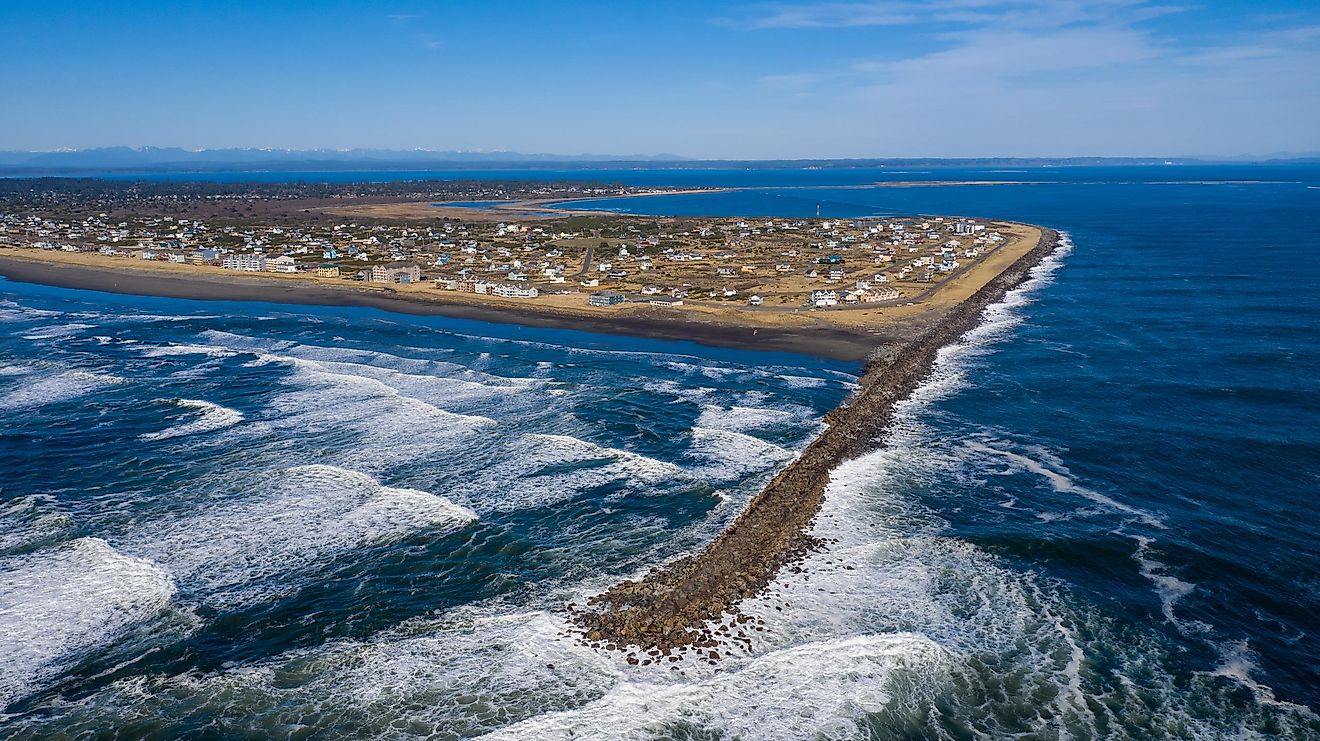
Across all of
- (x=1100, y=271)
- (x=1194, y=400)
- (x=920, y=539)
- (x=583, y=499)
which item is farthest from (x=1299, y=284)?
(x=583, y=499)

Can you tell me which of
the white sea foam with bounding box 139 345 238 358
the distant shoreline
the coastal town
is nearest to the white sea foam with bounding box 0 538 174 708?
the white sea foam with bounding box 139 345 238 358

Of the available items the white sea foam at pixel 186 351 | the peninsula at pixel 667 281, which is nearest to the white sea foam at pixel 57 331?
the white sea foam at pixel 186 351

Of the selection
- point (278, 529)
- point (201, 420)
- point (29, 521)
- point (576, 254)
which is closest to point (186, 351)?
point (201, 420)

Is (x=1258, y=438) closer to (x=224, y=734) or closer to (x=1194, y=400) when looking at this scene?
(x=1194, y=400)

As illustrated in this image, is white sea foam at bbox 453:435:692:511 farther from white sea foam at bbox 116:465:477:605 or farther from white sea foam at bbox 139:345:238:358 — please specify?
white sea foam at bbox 139:345:238:358

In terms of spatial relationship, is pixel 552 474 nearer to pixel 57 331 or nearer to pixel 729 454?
pixel 729 454
